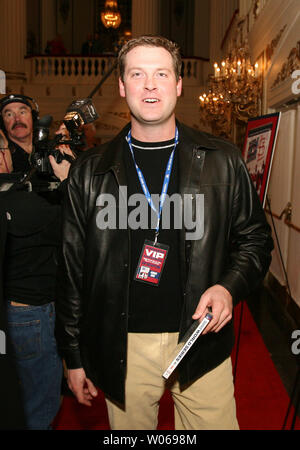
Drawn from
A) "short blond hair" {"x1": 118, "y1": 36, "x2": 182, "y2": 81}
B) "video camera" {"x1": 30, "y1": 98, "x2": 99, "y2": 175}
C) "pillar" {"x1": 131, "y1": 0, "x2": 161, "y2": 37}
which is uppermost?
"pillar" {"x1": 131, "y1": 0, "x2": 161, "y2": 37}

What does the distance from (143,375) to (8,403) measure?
85cm

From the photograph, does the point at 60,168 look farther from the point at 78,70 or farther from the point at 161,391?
the point at 78,70

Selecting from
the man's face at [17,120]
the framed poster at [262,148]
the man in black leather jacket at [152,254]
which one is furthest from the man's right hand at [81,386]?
the framed poster at [262,148]

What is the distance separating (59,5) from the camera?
17.8m

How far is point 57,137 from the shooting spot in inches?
76.5

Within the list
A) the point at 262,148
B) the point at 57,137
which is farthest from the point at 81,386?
the point at 262,148

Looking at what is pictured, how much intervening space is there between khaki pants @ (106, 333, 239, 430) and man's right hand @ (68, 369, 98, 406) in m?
0.10

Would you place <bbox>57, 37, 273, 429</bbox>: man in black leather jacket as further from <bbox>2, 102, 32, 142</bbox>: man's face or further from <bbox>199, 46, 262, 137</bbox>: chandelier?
<bbox>199, 46, 262, 137</bbox>: chandelier

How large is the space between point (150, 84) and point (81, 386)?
110 cm

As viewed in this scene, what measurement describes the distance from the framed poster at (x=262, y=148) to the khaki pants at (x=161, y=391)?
1853 millimetres

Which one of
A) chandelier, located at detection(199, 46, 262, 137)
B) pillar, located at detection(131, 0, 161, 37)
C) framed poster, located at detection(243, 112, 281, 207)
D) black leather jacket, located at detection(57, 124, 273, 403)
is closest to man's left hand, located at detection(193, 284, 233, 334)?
black leather jacket, located at detection(57, 124, 273, 403)

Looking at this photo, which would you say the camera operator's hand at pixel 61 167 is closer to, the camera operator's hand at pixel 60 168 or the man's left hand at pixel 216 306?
the camera operator's hand at pixel 60 168

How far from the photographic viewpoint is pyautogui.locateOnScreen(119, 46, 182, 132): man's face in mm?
1511
